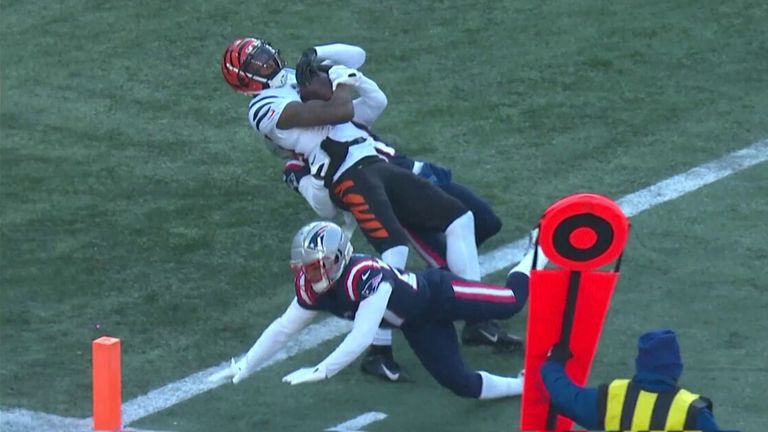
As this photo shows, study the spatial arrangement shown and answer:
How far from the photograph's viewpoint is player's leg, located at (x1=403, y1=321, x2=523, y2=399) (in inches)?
283

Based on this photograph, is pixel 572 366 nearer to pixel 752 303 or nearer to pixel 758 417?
pixel 758 417

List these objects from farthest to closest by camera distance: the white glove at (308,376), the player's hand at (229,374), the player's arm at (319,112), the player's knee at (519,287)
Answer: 1. the player's arm at (319,112)
2. the player's knee at (519,287)
3. the player's hand at (229,374)
4. the white glove at (308,376)

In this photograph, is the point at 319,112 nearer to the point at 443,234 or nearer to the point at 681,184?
the point at 443,234

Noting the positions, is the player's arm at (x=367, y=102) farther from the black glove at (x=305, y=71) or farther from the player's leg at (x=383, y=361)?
the player's leg at (x=383, y=361)

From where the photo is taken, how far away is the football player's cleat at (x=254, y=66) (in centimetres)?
820

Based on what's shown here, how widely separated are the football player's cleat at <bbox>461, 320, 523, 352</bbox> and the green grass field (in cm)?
10

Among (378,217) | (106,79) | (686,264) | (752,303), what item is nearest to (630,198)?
(686,264)

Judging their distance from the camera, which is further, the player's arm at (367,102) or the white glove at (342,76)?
the player's arm at (367,102)

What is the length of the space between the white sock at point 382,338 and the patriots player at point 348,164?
0.34m

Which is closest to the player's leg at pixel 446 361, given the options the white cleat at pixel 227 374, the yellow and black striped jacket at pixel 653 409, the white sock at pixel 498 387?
the white sock at pixel 498 387

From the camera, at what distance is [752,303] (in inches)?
325

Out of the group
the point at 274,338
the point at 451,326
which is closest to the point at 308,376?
the point at 274,338

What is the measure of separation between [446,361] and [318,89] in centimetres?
164

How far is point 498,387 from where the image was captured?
7355mm
